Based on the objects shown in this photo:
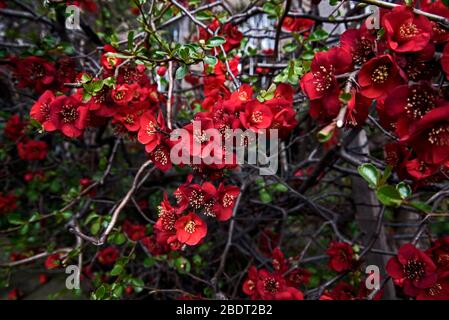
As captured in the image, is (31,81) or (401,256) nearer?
(401,256)

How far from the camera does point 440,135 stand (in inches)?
19.2

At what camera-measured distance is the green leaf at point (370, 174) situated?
469mm

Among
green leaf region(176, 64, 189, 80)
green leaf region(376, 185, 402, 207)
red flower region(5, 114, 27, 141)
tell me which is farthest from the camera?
red flower region(5, 114, 27, 141)

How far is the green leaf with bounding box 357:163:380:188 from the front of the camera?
1.54ft

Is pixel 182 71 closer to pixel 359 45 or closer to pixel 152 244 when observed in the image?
pixel 359 45

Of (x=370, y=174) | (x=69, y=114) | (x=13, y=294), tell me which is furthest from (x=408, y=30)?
(x=13, y=294)

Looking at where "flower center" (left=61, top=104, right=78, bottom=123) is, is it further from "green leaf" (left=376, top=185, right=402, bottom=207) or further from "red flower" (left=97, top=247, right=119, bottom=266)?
"red flower" (left=97, top=247, right=119, bottom=266)

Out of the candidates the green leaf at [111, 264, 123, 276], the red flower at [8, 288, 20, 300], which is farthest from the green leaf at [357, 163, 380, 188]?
the red flower at [8, 288, 20, 300]

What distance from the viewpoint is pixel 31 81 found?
111cm

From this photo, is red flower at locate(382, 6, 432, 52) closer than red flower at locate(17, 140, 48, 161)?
Yes

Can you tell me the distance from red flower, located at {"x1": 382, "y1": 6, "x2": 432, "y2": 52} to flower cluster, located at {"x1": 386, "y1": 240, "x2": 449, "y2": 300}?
18.2 inches
